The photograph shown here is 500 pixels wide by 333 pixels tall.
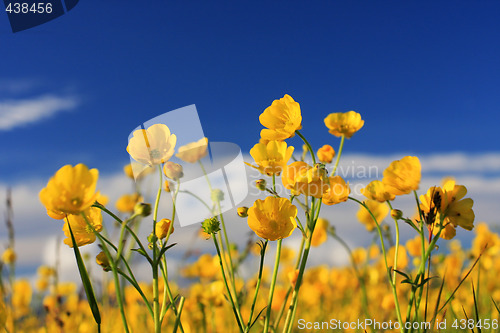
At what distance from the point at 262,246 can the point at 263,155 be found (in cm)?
20

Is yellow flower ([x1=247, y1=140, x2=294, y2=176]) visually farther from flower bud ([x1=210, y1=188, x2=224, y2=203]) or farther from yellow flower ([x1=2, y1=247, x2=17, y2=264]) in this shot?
yellow flower ([x1=2, y1=247, x2=17, y2=264])

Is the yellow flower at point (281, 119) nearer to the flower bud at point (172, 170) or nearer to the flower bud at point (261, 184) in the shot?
the flower bud at point (261, 184)

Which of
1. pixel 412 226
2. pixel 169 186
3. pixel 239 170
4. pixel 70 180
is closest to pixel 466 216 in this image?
pixel 412 226

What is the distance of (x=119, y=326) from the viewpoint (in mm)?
2234

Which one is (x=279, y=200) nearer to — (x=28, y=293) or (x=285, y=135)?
(x=285, y=135)

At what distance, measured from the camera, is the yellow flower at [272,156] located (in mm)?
959

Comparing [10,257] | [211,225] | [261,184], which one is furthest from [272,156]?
[10,257]

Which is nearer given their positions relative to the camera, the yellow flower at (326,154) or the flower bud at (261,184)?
the flower bud at (261,184)

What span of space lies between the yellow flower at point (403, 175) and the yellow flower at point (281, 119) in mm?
226

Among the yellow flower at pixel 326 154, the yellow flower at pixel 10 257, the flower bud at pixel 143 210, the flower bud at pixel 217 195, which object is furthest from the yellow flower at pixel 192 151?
the yellow flower at pixel 10 257

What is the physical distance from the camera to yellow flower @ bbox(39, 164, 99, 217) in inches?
27.8

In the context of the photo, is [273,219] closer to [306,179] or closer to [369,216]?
[306,179]

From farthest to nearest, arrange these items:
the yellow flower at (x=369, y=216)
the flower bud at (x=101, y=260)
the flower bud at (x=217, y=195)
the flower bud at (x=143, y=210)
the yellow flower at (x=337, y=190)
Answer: the yellow flower at (x=369, y=216) → the flower bud at (x=217, y=195) → the yellow flower at (x=337, y=190) → the flower bud at (x=101, y=260) → the flower bud at (x=143, y=210)

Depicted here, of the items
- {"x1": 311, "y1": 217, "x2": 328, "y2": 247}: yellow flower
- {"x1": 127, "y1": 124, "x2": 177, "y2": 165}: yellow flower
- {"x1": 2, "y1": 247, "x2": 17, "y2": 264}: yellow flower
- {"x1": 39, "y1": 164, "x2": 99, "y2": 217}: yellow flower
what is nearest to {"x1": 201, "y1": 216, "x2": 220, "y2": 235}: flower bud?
{"x1": 127, "y1": 124, "x2": 177, "y2": 165}: yellow flower
